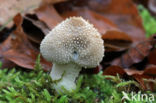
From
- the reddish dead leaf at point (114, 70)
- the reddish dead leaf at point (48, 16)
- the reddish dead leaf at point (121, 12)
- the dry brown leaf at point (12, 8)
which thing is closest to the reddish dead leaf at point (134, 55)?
the reddish dead leaf at point (114, 70)

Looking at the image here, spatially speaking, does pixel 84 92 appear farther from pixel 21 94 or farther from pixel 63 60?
pixel 21 94

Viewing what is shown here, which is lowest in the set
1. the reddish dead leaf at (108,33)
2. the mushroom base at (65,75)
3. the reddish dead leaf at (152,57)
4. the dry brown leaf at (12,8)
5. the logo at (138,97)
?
the logo at (138,97)

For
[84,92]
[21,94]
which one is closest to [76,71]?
[84,92]

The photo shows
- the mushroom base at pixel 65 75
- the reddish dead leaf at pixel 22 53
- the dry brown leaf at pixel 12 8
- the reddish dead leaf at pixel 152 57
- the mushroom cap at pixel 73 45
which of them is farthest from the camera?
the dry brown leaf at pixel 12 8

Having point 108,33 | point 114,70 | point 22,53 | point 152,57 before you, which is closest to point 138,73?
point 114,70

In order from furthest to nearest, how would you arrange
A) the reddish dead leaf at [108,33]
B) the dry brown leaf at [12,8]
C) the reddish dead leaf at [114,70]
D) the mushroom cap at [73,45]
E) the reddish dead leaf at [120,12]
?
1. the reddish dead leaf at [120,12]
2. the dry brown leaf at [12,8]
3. the reddish dead leaf at [108,33]
4. the reddish dead leaf at [114,70]
5. the mushroom cap at [73,45]

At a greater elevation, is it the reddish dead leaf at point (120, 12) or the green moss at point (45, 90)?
the reddish dead leaf at point (120, 12)

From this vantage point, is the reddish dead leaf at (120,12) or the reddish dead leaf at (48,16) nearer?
the reddish dead leaf at (48,16)

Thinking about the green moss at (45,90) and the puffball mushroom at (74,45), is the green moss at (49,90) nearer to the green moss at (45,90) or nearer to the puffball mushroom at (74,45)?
the green moss at (45,90)
